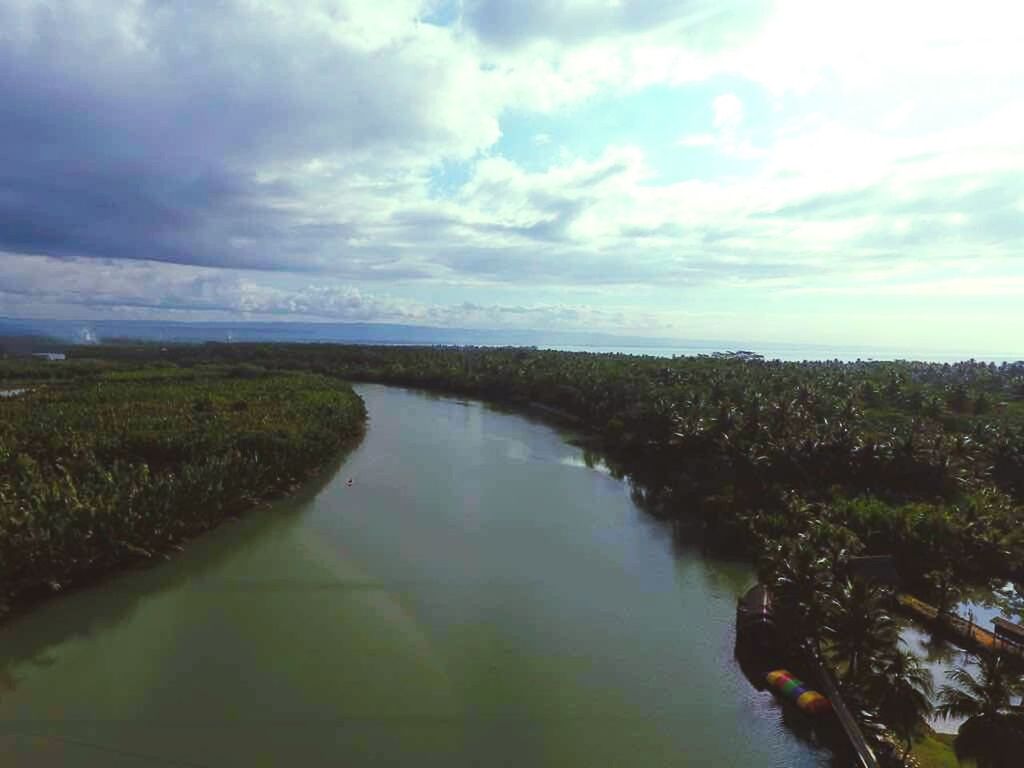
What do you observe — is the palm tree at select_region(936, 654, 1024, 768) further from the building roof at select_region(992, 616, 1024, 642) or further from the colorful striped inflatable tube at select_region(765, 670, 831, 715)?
the building roof at select_region(992, 616, 1024, 642)

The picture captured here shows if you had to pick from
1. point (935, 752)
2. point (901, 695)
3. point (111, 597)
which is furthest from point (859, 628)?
point (111, 597)

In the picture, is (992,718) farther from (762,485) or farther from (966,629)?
(762,485)

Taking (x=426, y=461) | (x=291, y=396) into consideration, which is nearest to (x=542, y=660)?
(x=426, y=461)

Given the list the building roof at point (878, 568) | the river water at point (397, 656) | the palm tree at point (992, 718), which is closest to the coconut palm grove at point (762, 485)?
the palm tree at point (992, 718)

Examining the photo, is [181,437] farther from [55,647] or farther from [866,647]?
[866,647]

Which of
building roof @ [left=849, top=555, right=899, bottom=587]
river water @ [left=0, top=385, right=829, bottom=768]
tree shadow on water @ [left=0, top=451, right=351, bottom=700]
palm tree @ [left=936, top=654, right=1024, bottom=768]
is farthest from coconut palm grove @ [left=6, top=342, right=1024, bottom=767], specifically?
river water @ [left=0, top=385, right=829, bottom=768]

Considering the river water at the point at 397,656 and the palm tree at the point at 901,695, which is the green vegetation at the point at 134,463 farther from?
the palm tree at the point at 901,695
